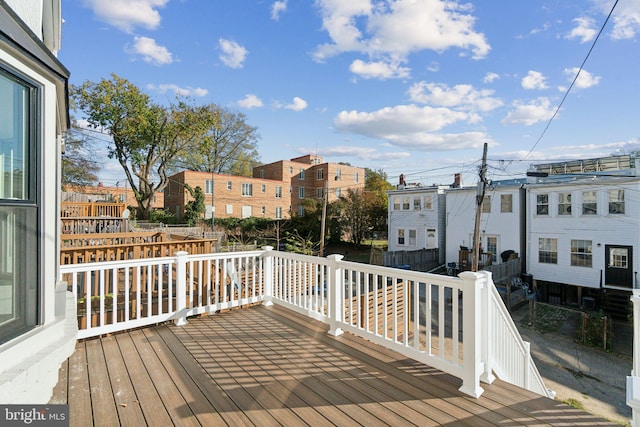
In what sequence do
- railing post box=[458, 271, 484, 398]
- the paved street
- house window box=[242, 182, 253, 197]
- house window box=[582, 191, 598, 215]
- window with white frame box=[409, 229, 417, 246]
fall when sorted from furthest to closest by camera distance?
house window box=[242, 182, 253, 197]
window with white frame box=[409, 229, 417, 246]
house window box=[582, 191, 598, 215]
the paved street
railing post box=[458, 271, 484, 398]

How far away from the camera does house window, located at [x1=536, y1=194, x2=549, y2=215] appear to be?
15016 millimetres

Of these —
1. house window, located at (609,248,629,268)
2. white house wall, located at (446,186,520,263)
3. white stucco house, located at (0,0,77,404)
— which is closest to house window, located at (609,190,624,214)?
house window, located at (609,248,629,268)

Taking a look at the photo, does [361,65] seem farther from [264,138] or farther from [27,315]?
[264,138]

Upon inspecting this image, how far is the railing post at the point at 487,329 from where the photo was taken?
8.43 feet

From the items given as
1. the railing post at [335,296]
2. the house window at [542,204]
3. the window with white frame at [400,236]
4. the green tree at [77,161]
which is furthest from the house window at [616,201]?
the green tree at [77,161]

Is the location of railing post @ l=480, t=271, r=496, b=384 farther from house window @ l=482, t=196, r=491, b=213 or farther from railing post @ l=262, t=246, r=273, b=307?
house window @ l=482, t=196, r=491, b=213

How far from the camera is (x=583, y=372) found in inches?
350

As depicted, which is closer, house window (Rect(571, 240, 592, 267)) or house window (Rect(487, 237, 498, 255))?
house window (Rect(571, 240, 592, 267))

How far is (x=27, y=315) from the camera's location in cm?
167

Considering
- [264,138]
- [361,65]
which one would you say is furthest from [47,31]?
[264,138]

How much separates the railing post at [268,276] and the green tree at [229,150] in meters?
28.3

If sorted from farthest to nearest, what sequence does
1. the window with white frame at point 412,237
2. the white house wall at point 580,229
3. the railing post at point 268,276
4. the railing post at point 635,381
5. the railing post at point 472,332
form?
the window with white frame at point 412,237
the white house wall at point 580,229
the railing post at point 268,276
the railing post at point 472,332
the railing post at point 635,381

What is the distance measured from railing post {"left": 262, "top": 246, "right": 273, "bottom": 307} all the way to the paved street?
23.3 feet

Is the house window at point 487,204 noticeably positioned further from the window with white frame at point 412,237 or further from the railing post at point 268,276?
the railing post at point 268,276
